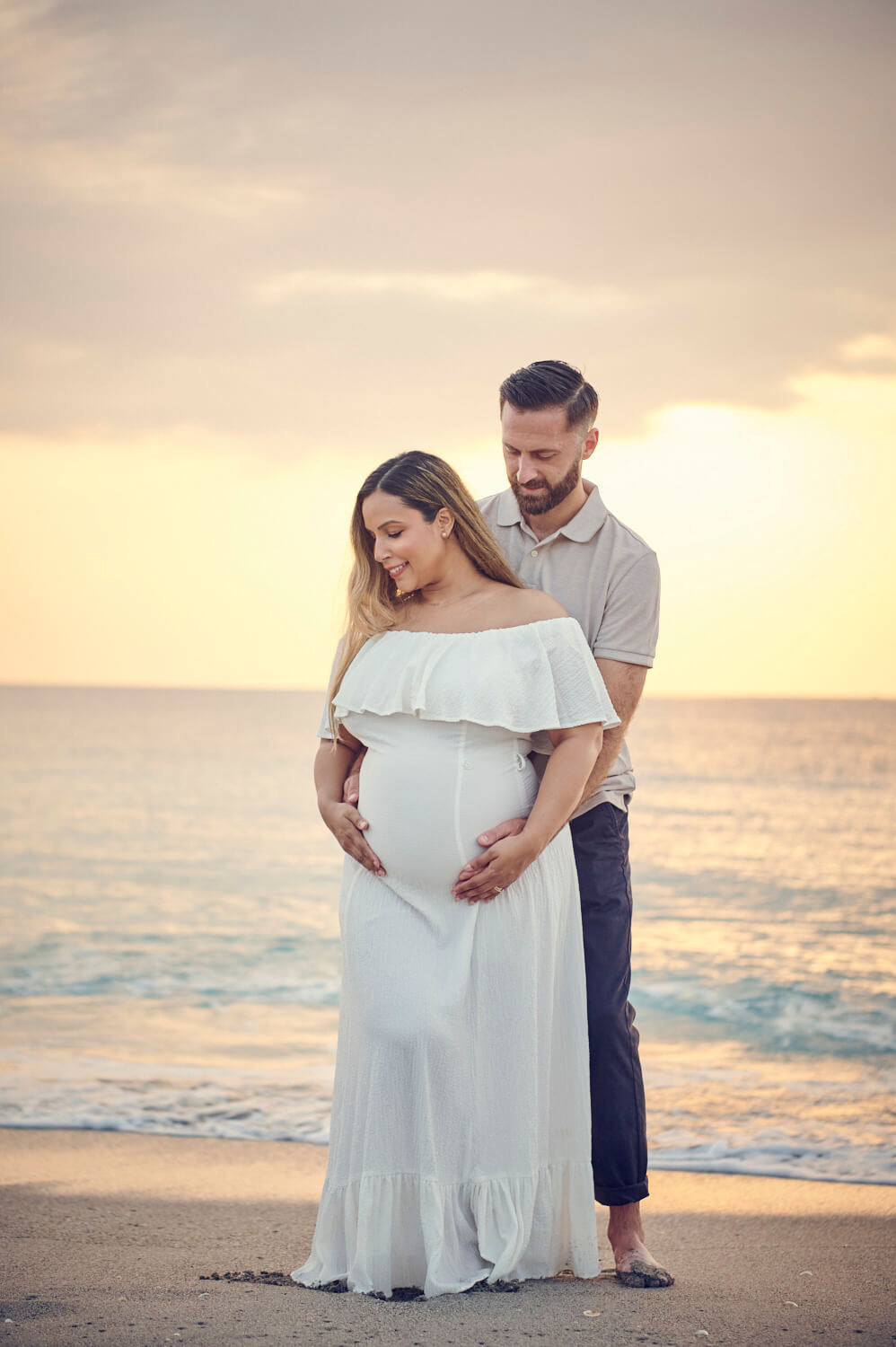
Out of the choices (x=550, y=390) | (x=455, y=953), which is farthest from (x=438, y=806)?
(x=550, y=390)

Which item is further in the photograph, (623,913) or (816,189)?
(816,189)

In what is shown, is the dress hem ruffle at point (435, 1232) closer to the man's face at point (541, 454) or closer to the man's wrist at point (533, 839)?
the man's wrist at point (533, 839)

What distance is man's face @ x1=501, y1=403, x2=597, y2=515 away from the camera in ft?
10.8

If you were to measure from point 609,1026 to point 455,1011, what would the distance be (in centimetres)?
55

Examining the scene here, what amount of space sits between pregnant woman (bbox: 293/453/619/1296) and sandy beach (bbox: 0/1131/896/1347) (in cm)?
15

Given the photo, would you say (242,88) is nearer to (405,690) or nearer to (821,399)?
(821,399)

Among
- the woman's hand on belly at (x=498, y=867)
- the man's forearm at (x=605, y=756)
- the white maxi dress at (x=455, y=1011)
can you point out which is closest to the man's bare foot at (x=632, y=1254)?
the white maxi dress at (x=455, y=1011)

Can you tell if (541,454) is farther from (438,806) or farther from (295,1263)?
(295,1263)

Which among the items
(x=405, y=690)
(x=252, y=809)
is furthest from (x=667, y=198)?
(x=252, y=809)

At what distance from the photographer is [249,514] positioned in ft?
64.1

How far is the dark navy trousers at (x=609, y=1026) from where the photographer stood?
3.23 meters

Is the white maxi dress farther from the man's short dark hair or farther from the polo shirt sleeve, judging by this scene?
the man's short dark hair

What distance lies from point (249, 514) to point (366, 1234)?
17.4 meters

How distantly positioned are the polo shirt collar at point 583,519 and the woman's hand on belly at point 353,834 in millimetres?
972
